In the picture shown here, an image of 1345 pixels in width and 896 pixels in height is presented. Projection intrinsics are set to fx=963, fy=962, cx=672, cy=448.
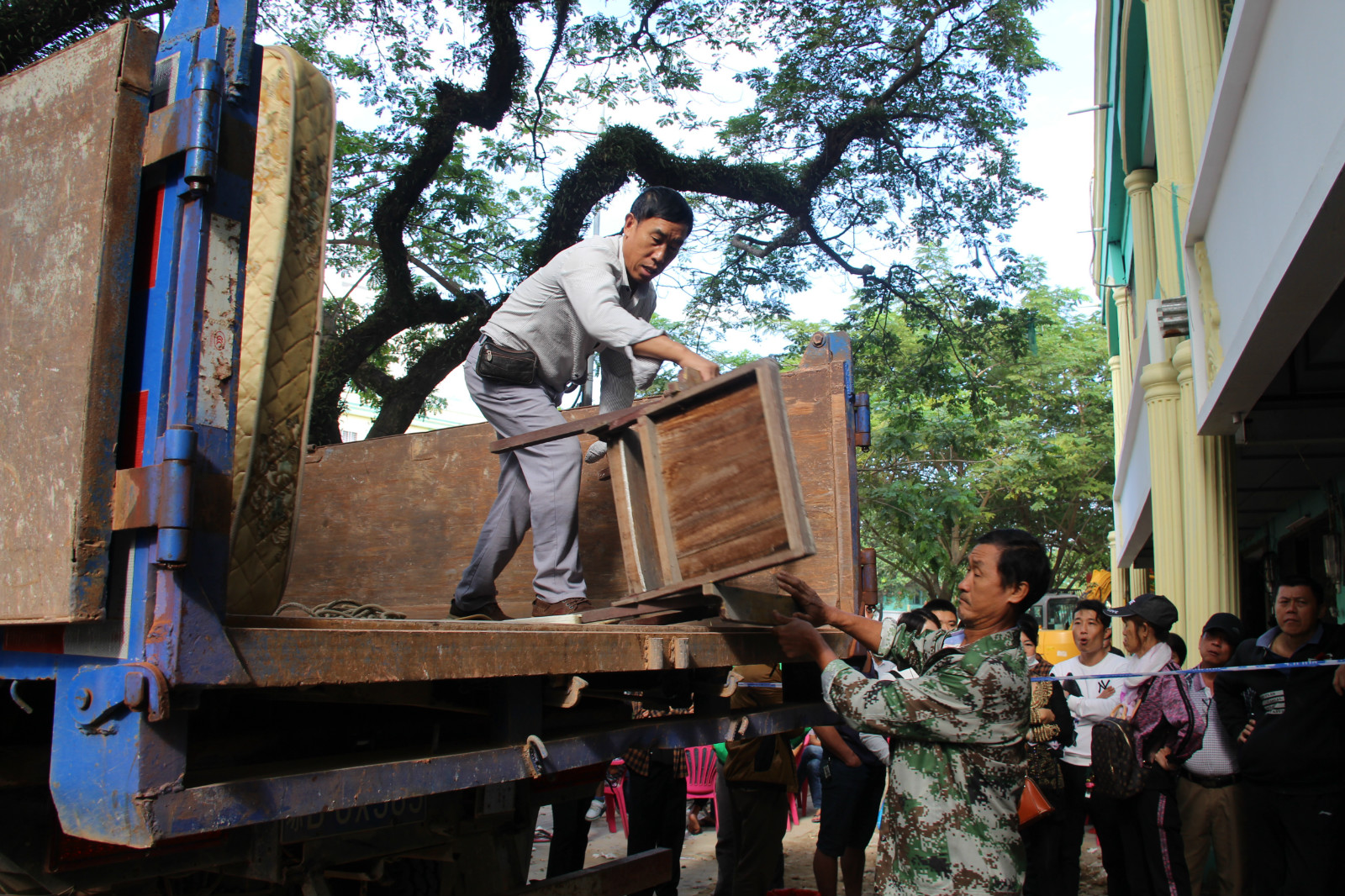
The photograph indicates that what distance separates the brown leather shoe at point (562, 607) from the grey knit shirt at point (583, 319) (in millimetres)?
798

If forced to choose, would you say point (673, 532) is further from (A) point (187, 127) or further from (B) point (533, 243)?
(B) point (533, 243)

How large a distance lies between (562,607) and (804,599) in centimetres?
79

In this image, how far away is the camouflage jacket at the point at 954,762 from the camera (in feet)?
8.07

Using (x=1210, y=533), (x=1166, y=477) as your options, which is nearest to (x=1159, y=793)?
(x=1210, y=533)

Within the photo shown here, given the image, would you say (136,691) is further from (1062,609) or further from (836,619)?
(1062,609)

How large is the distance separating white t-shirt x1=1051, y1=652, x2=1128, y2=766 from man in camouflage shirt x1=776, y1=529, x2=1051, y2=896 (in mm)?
2779

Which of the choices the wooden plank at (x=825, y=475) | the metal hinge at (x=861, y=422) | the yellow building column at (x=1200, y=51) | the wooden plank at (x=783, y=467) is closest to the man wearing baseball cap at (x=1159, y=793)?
the metal hinge at (x=861, y=422)

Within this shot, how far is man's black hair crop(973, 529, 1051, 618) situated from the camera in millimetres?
2656

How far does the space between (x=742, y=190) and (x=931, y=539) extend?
38.5 ft

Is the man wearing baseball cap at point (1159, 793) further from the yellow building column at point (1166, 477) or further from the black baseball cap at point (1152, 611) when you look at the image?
the yellow building column at point (1166, 477)

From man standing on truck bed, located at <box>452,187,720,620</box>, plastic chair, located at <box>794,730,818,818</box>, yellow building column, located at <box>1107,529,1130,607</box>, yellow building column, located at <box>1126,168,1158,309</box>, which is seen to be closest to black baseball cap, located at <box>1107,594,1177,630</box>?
plastic chair, located at <box>794,730,818,818</box>

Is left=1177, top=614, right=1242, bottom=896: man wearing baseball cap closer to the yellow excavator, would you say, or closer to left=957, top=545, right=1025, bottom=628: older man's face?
left=957, top=545, right=1025, bottom=628: older man's face

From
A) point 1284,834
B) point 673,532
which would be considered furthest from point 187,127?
point 1284,834

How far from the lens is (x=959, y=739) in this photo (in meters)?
2.51
